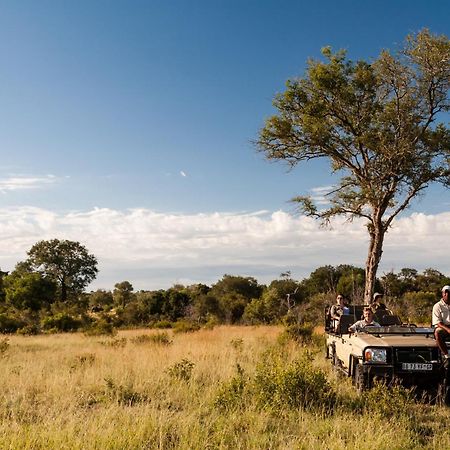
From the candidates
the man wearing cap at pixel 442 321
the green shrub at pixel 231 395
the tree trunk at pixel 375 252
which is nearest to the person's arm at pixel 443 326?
the man wearing cap at pixel 442 321

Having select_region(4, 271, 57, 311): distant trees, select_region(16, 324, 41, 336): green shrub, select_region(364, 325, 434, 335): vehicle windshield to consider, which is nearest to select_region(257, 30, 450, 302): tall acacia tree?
select_region(364, 325, 434, 335): vehicle windshield

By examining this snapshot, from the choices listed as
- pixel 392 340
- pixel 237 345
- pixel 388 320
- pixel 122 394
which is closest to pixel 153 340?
pixel 237 345

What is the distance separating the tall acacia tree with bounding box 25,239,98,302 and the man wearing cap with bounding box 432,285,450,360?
58.9 metres

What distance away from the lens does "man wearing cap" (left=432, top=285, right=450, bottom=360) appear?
8.16m

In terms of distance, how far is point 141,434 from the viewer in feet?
20.2

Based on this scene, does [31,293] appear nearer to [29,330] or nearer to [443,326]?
[29,330]

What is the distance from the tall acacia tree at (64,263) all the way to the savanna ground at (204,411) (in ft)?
181

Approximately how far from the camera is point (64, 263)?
65000 millimetres

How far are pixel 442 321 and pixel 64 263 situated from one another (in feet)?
200

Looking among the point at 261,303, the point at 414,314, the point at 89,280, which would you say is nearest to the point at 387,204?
the point at 414,314

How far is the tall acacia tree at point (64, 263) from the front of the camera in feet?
210

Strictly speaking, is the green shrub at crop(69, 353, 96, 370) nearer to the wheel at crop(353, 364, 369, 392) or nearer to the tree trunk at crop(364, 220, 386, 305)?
the wheel at crop(353, 364, 369, 392)

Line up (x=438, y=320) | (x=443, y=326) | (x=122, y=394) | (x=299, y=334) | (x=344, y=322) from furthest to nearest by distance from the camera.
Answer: (x=299, y=334), (x=344, y=322), (x=122, y=394), (x=438, y=320), (x=443, y=326)

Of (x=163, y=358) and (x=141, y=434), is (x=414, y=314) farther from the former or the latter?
(x=141, y=434)
